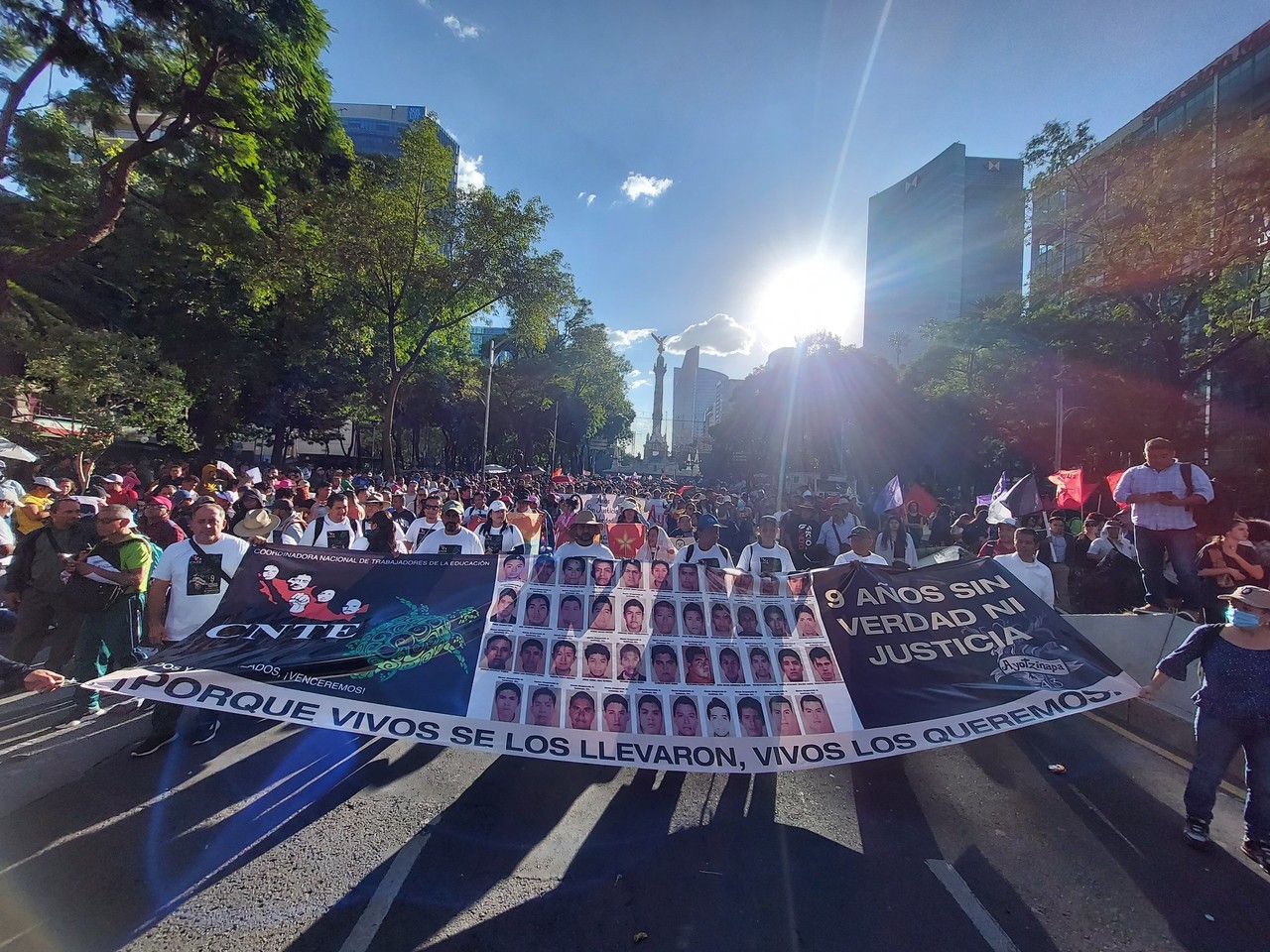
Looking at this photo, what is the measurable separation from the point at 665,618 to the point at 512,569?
1283 mm

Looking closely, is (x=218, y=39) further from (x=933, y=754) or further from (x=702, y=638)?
(x=933, y=754)

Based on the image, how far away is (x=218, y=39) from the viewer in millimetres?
10602

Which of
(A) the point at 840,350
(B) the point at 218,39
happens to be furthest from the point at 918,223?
(B) the point at 218,39

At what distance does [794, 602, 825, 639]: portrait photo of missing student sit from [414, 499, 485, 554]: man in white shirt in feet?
11.1

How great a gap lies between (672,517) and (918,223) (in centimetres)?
8992

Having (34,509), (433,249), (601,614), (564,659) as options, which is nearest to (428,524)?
(601,614)

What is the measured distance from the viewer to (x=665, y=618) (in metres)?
4.52

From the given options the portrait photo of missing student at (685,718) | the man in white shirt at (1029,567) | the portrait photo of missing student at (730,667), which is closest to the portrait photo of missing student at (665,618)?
the portrait photo of missing student at (730,667)

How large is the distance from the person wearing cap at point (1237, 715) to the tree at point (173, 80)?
15.1m

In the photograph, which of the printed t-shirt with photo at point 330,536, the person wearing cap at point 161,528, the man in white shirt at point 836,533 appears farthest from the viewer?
the man in white shirt at point 836,533

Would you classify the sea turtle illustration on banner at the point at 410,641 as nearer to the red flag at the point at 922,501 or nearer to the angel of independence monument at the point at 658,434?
the red flag at the point at 922,501

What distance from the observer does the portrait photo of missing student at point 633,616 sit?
444 cm

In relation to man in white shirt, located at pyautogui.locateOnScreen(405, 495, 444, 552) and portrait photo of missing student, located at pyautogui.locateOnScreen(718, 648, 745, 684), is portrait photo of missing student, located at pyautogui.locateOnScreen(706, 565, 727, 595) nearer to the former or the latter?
portrait photo of missing student, located at pyautogui.locateOnScreen(718, 648, 745, 684)

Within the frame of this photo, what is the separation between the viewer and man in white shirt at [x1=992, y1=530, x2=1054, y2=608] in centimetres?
538
